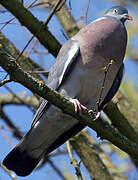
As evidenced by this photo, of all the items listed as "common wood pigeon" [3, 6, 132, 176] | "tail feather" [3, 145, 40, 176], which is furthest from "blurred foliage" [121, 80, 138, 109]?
"tail feather" [3, 145, 40, 176]

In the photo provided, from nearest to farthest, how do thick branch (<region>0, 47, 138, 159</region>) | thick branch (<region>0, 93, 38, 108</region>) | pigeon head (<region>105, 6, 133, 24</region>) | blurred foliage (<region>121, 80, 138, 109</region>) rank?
thick branch (<region>0, 47, 138, 159</region>), pigeon head (<region>105, 6, 133, 24</region>), thick branch (<region>0, 93, 38, 108</region>), blurred foliage (<region>121, 80, 138, 109</region>)

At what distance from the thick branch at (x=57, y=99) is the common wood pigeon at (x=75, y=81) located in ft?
1.39

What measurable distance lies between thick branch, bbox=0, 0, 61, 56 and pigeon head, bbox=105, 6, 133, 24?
57 cm

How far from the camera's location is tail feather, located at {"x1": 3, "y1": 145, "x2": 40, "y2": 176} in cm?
314

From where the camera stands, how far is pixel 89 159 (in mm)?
3420

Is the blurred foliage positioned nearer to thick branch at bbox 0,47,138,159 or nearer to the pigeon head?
the pigeon head

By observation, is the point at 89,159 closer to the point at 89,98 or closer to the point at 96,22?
the point at 89,98

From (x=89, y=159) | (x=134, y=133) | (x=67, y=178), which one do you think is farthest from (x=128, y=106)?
(x=67, y=178)

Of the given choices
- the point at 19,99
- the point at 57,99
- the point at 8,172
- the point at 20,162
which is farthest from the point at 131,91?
the point at 57,99

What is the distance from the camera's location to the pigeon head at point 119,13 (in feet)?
11.2

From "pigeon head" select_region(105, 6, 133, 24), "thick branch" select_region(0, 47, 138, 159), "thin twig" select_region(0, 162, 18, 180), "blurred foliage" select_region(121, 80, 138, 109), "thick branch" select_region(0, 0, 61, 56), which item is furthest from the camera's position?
"blurred foliage" select_region(121, 80, 138, 109)

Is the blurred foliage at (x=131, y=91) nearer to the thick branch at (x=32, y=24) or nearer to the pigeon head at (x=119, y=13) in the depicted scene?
the pigeon head at (x=119, y=13)

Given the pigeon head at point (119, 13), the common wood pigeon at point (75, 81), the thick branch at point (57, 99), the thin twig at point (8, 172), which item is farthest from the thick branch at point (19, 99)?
the thick branch at point (57, 99)

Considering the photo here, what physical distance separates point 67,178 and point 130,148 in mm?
1135
